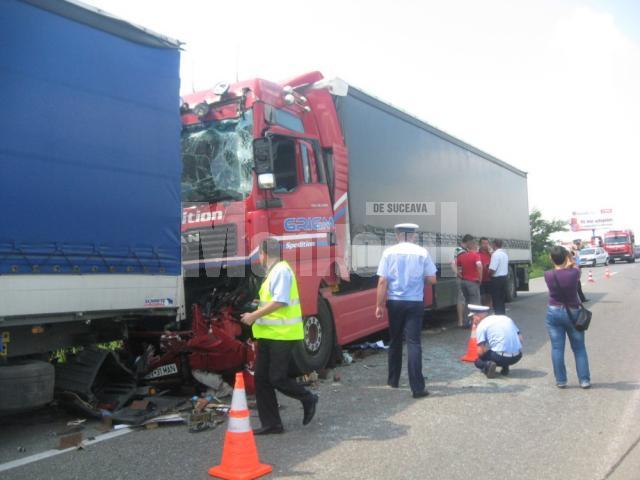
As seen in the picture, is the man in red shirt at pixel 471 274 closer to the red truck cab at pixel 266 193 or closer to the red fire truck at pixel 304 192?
the red fire truck at pixel 304 192

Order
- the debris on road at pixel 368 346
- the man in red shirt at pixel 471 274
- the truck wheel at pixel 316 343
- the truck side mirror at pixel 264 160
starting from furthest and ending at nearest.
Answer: the man in red shirt at pixel 471 274 → the debris on road at pixel 368 346 → the truck wheel at pixel 316 343 → the truck side mirror at pixel 264 160

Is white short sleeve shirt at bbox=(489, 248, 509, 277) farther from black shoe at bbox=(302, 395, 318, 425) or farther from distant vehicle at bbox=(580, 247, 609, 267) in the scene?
distant vehicle at bbox=(580, 247, 609, 267)

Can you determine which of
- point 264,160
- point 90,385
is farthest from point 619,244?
point 90,385

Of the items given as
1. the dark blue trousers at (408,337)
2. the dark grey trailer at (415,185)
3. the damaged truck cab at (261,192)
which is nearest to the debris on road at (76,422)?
the damaged truck cab at (261,192)

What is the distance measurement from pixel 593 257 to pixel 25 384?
4557 cm

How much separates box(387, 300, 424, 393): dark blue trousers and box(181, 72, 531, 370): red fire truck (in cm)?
111

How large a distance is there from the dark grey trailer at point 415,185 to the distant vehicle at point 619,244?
124ft

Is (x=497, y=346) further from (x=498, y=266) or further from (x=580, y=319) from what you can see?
(x=498, y=266)

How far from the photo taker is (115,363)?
607 cm

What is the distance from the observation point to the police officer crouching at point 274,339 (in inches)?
197

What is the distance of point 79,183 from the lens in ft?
16.1

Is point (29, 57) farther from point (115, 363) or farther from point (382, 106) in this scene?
point (382, 106)

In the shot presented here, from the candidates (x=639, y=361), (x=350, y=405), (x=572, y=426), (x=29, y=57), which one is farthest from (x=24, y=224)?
(x=639, y=361)

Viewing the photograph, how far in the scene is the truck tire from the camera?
4.55m
